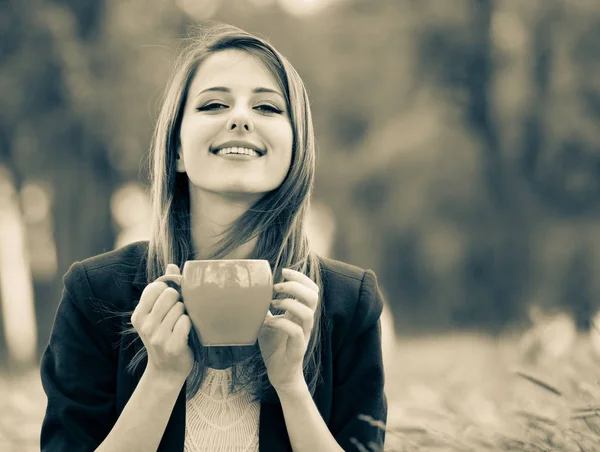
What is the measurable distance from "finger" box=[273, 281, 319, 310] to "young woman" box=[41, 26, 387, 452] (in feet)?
0.27

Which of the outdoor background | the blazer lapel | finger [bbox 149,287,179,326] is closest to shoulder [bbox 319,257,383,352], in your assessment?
the blazer lapel

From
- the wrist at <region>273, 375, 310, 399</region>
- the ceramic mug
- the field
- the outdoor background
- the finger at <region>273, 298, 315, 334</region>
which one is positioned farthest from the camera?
the outdoor background

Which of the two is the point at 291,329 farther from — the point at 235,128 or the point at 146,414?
the point at 235,128

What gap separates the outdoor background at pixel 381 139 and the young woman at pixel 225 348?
658cm

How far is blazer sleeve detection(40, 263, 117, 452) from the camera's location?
2.21m

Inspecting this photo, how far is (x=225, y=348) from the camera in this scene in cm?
227

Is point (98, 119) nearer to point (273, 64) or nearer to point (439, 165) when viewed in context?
point (439, 165)

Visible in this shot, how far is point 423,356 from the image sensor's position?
11930 mm

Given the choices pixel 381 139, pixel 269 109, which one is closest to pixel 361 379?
pixel 269 109

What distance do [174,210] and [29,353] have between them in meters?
8.60

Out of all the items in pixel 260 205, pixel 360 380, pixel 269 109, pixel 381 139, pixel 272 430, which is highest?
pixel 381 139

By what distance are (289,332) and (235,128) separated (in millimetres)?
613

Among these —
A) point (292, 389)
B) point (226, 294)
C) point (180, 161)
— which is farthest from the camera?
point (180, 161)

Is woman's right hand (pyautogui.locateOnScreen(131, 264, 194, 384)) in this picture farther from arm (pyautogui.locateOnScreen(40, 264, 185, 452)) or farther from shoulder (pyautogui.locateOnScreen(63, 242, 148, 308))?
shoulder (pyautogui.locateOnScreen(63, 242, 148, 308))
